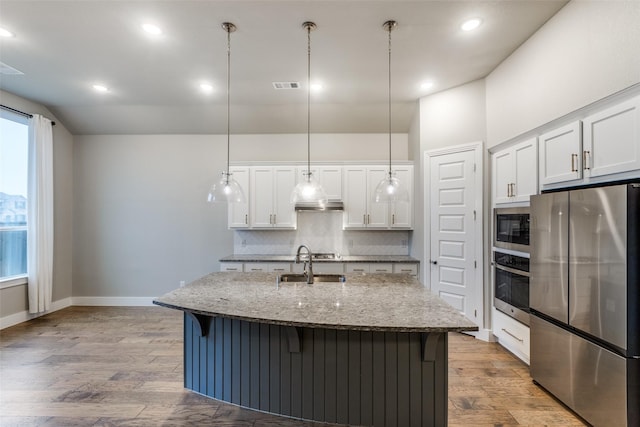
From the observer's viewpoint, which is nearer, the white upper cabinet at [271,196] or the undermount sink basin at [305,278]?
the undermount sink basin at [305,278]

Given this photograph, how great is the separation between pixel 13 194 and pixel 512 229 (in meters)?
6.37

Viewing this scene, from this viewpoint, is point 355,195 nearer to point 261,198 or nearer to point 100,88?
point 261,198

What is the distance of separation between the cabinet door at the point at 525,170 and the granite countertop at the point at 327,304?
1.39 meters

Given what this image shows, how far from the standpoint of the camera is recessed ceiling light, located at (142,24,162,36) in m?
2.75

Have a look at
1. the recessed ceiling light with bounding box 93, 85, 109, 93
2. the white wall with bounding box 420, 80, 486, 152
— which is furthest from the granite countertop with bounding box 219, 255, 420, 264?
the recessed ceiling light with bounding box 93, 85, 109, 93

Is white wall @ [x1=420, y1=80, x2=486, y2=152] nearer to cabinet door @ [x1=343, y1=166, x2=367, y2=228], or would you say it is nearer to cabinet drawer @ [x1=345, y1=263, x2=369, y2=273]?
cabinet door @ [x1=343, y1=166, x2=367, y2=228]

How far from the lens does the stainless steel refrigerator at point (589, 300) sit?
73.7 inches

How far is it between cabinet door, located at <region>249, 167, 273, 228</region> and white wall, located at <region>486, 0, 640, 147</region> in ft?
10.3

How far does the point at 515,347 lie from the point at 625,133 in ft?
7.35

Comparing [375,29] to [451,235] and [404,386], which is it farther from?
[404,386]

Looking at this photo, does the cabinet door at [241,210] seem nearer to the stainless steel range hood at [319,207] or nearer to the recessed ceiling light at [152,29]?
the stainless steel range hood at [319,207]

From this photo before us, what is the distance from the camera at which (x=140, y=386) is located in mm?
2768

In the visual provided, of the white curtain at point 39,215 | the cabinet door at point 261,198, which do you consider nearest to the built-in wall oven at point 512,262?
the cabinet door at point 261,198

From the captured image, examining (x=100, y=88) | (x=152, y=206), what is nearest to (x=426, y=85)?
(x=100, y=88)
